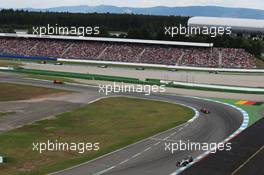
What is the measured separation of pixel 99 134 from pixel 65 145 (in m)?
4.91

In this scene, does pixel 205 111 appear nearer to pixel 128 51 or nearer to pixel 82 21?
pixel 128 51

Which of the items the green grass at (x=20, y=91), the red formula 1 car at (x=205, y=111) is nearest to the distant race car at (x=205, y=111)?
the red formula 1 car at (x=205, y=111)

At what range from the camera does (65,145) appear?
37.6 metres

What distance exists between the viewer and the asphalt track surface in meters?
30.3

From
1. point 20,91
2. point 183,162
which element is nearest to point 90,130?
point 183,162

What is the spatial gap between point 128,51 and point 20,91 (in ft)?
153

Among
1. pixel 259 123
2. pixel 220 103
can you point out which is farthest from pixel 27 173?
pixel 220 103

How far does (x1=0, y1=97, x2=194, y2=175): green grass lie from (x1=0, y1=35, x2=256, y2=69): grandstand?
44158 millimetres

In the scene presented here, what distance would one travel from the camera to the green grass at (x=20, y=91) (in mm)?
61562

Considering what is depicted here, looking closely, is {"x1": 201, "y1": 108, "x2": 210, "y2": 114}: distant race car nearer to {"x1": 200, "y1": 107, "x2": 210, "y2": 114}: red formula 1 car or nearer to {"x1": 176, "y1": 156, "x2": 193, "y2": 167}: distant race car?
{"x1": 200, "y1": 107, "x2": 210, "y2": 114}: red formula 1 car

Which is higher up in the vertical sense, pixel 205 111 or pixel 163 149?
pixel 163 149

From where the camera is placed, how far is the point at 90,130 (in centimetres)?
4338

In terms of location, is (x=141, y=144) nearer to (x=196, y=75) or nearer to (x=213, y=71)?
(x=196, y=75)

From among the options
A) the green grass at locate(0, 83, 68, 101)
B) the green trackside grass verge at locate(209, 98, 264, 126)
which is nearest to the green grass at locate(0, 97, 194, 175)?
the green trackside grass verge at locate(209, 98, 264, 126)
